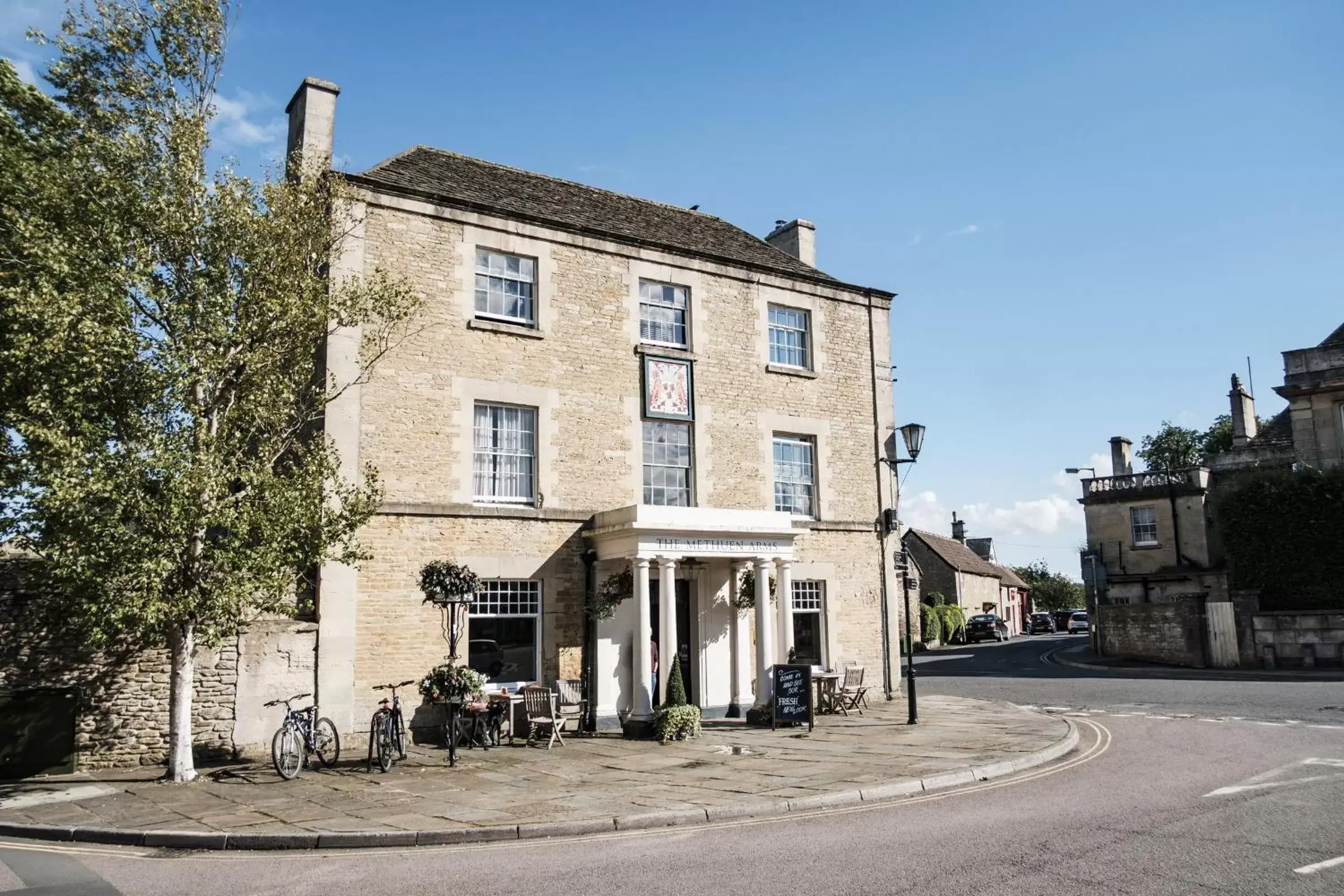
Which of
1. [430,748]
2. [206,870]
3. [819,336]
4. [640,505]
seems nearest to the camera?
[206,870]

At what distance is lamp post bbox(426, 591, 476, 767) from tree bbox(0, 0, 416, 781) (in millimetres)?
1600

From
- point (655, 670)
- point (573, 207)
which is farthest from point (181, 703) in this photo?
point (573, 207)

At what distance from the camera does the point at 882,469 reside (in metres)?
22.0

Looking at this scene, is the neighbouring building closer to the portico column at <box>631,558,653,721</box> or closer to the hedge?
the hedge

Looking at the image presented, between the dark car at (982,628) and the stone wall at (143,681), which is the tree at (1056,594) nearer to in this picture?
the dark car at (982,628)

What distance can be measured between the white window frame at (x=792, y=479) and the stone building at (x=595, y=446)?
6 centimetres

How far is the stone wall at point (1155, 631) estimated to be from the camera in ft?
97.8

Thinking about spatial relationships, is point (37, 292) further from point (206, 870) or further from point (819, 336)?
point (819, 336)

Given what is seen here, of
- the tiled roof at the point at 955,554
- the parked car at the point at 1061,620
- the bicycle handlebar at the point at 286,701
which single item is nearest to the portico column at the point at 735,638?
the bicycle handlebar at the point at 286,701

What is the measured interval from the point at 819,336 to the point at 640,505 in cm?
765

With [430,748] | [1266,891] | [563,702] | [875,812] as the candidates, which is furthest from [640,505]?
[1266,891]

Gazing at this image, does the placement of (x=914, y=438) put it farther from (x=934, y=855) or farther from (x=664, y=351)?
(x=934, y=855)

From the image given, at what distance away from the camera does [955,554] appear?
62531 mm

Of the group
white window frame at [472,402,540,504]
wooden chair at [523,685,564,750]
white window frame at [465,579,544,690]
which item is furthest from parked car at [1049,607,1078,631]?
wooden chair at [523,685,564,750]
